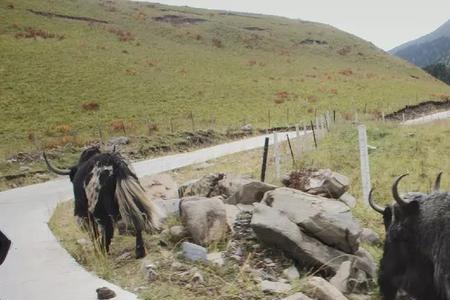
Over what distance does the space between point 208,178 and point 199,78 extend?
142ft

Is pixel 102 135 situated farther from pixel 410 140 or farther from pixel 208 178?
pixel 208 178

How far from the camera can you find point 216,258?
23.6 ft

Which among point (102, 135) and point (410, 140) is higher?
point (410, 140)

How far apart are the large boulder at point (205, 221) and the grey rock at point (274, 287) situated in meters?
1.42

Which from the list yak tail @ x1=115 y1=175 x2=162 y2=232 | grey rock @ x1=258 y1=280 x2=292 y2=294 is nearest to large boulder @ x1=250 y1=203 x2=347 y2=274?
grey rock @ x1=258 y1=280 x2=292 y2=294

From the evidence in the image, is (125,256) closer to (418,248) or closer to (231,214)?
(231,214)

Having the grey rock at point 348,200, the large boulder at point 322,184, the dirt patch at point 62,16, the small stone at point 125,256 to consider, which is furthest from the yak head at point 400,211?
the dirt patch at point 62,16

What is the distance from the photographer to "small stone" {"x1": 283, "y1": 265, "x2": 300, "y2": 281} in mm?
6859

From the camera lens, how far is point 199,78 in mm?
54562

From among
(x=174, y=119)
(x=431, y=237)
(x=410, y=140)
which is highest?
(x=431, y=237)

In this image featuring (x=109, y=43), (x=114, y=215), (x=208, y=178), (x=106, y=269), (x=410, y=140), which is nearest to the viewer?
(x=106, y=269)

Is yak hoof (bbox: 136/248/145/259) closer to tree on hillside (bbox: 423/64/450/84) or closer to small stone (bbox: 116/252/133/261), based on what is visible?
small stone (bbox: 116/252/133/261)

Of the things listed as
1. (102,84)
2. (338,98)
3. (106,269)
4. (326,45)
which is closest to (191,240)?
(106,269)

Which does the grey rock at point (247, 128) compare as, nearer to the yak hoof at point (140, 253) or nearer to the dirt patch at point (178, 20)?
the yak hoof at point (140, 253)
